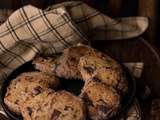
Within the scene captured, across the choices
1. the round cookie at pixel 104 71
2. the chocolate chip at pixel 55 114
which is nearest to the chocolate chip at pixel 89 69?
the round cookie at pixel 104 71

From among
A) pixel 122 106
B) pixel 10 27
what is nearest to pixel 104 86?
pixel 122 106

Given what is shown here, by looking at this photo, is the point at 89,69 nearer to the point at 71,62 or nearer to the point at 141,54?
the point at 71,62

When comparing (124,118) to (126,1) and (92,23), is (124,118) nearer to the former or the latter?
(92,23)

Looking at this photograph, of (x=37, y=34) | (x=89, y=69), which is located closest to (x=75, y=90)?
(x=89, y=69)

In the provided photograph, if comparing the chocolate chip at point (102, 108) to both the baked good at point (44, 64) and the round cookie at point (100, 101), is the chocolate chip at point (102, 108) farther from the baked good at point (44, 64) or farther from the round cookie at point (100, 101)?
the baked good at point (44, 64)

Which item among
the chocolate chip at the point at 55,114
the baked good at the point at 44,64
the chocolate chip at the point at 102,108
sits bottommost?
the chocolate chip at the point at 102,108

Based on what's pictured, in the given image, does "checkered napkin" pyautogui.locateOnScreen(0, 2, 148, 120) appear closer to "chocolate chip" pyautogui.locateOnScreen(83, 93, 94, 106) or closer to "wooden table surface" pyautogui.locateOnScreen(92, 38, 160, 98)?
"wooden table surface" pyautogui.locateOnScreen(92, 38, 160, 98)

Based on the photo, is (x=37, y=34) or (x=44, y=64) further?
(x=37, y=34)
